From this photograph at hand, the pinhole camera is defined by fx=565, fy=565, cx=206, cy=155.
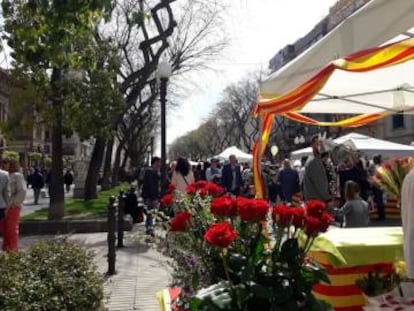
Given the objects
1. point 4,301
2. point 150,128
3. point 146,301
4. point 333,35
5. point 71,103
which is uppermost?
point 150,128

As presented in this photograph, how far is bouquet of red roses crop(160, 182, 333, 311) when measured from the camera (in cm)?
267

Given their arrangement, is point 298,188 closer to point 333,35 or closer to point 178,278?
point 333,35

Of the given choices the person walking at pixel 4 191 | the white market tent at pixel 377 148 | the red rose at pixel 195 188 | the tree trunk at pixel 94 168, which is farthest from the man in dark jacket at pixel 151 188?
the red rose at pixel 195 188

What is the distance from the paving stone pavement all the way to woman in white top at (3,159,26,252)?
144 cm

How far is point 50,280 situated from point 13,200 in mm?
5461

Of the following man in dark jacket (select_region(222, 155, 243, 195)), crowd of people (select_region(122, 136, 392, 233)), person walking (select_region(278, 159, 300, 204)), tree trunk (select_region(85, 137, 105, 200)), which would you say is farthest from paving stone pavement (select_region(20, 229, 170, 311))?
tree trunk (select_region(85, 137, 105, 200))

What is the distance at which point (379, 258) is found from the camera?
4.19 m

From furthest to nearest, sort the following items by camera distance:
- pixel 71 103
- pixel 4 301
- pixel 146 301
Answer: pixel 71 103 < pixel 146 301 < pixel 4 301

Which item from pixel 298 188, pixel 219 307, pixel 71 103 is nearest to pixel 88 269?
pixel 219 307

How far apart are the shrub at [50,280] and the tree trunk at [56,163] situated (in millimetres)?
10446

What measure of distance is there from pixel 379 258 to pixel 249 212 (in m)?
1.84

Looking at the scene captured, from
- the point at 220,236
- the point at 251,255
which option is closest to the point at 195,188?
the point at 251,255

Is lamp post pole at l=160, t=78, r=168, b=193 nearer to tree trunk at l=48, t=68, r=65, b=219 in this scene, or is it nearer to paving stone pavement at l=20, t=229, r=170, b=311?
paving stone pavement at l=20, t=229, r=170, b=311

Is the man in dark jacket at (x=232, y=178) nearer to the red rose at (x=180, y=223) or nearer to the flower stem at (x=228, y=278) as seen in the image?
the red rose at (x=180, y=223)
